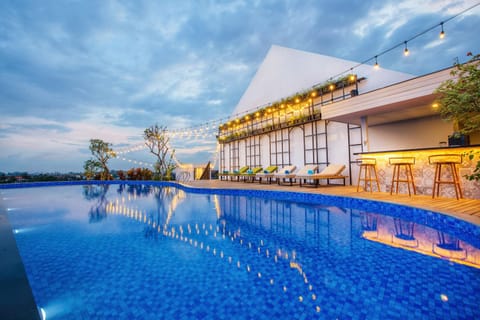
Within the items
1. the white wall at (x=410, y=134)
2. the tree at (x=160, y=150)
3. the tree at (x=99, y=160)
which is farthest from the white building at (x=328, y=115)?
the tree at (x=99, y=160)

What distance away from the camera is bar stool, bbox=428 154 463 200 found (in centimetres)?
469

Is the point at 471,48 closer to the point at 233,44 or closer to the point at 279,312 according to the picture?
the point at 233,44

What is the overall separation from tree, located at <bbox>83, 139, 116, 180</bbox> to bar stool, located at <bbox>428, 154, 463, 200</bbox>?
1906 centimetres

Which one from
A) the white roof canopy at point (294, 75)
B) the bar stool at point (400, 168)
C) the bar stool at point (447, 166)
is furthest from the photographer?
the white roof canopy at point (294, 75)

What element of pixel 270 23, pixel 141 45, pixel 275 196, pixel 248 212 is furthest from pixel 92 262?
pixel 270 23

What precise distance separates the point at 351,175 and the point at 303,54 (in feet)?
22.4

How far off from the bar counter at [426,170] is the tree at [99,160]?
17.6 meters

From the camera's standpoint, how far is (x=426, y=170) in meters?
5.47

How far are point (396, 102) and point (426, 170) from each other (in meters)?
1.86

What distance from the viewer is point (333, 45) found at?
448 inches

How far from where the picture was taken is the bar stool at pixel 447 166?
4690 millimetres

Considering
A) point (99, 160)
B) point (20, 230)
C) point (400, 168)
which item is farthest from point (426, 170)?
point (99, 160)

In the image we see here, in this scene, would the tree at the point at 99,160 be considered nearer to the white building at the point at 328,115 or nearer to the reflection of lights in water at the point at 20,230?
the white building at the point at 328,115

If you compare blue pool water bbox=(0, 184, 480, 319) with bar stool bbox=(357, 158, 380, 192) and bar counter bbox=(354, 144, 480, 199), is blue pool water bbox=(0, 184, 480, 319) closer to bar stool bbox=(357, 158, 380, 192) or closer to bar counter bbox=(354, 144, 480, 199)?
bar counter bbox=(354, 144, 480, 199)
